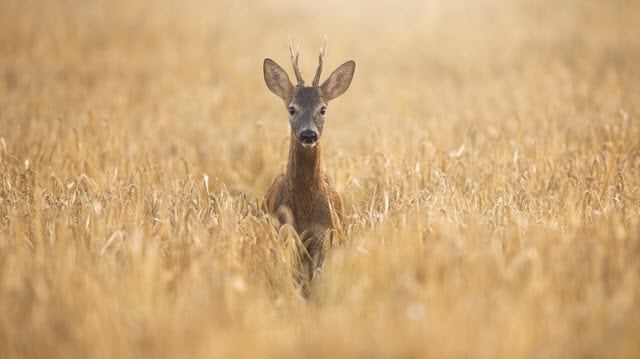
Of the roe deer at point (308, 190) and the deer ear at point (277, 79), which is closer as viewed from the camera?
the roe deer at point (308, 190)

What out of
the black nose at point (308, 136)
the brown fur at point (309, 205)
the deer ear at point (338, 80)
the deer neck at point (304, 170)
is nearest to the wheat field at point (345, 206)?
the brown fur at point (309, 205)

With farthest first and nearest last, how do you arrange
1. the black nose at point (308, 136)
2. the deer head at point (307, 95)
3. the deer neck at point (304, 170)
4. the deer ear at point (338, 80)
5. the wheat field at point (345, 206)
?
the deer ear at point (338, 80) → the deer neck at point (304, 170) → the deer head at point (307, 95) → the black nose at point (308, 136) → the wheat field at point (345, 206)

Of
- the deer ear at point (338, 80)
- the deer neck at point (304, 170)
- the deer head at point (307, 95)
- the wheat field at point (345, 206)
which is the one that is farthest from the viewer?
the deer ear at point (338, 80)

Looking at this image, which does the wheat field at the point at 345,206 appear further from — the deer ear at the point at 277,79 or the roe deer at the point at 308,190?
the deer ear at the point at 277,79

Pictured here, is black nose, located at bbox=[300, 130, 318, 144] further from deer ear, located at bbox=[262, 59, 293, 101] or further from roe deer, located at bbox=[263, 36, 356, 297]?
deer ear, located at bbox=[262, 59, 293, 101]

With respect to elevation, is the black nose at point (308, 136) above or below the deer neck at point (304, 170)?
above

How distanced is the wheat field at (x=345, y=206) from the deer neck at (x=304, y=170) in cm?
45

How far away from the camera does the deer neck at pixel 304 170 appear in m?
5.31

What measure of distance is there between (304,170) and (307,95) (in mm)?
618

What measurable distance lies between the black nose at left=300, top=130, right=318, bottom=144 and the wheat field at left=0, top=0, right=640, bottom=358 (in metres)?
0.64

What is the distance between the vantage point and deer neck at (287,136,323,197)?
209 inches

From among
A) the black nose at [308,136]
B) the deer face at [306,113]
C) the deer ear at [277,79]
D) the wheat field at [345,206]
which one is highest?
the deer ear at [277,79]

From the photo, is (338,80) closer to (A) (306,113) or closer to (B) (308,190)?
(A) (306,113)

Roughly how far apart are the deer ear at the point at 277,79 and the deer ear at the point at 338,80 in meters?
0.31
